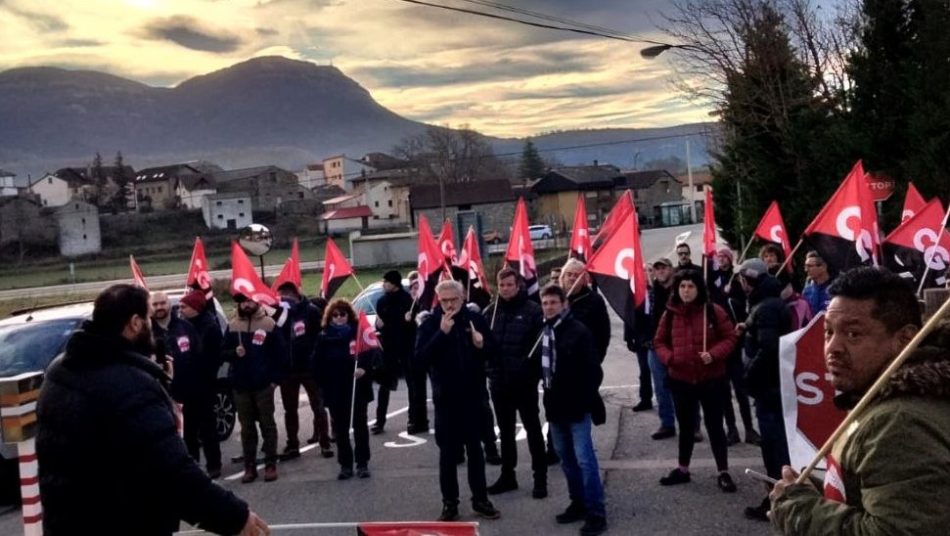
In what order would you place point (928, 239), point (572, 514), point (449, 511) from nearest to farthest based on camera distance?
point (572, 514), point (449, 511), point (928, 239)

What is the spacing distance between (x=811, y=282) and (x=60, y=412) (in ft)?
25.2

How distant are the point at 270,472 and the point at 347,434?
0.87 meters

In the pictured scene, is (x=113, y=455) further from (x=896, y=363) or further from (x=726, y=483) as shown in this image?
(x=726, y=483)

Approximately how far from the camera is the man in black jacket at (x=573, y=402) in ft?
21.2

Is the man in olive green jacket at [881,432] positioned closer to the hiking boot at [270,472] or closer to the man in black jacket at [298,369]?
the hiking boot at [270,472]

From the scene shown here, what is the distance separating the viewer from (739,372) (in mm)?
8711

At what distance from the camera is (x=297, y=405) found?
9430 mm

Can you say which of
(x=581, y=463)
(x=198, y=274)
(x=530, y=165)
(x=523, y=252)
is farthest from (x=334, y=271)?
→ (x=530, y=165)

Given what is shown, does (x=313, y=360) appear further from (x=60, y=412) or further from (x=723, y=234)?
(x=723, y=234)

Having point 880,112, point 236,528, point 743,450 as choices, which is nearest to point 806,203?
point 880,112

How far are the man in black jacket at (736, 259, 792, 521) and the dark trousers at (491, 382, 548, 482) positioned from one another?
1.77 metres

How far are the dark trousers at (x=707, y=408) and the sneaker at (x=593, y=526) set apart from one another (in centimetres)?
134

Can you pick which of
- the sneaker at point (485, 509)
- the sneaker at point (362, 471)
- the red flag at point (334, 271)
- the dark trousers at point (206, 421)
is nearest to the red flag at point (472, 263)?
the red flag at point (334, 271)

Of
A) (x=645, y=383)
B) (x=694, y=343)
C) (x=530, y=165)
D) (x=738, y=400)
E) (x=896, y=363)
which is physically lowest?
(x=645, y=383)
